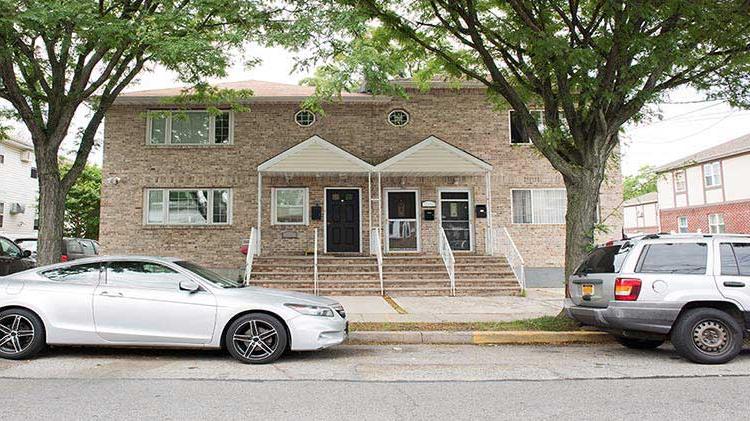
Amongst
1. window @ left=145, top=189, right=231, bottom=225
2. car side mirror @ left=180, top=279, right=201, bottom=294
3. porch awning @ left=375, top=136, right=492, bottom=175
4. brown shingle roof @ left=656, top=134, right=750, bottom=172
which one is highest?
brown shingle roof @ left=656, top=134, right=750, bottom=172

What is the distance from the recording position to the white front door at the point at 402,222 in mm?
15852

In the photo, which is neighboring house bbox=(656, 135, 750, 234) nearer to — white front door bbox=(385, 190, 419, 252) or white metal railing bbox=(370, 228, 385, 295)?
white front door bbox=(385, 190, 419, 252)

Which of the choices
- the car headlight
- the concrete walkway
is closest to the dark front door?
the concrete walkway

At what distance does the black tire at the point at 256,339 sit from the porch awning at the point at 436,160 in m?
8.66

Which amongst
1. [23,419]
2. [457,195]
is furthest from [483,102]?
[23,419]

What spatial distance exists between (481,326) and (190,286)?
4625mm

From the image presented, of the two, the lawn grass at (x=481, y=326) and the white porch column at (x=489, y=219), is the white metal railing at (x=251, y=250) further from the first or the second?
the white porch column at (x=489, y=219)

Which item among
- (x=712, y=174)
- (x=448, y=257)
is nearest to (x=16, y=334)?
(x=448, y=257)

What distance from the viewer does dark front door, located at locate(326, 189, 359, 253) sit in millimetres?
15727

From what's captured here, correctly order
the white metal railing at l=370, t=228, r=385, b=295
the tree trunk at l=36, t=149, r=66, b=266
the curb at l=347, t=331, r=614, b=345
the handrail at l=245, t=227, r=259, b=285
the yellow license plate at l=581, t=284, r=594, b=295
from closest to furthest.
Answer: the yellow license plate at l=581, t=284, r=594, b=295 → the curb at l=347, t=331, r=614, b=345 → the tree trunk at l=36, t=149, r=66, b=266 → the white metal railing at l=370, t=228, r=385, b=295 → the handrail at l=245, t=227, r=259, b=285

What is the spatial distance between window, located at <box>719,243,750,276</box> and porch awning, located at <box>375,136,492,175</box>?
26.6 ft

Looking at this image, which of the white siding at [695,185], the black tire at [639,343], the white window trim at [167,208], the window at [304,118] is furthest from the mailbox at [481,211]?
→ the white siding at [695,185]

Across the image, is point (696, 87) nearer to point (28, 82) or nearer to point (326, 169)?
point (326, 169)

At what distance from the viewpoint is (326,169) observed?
14.5 m
